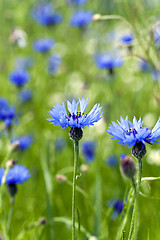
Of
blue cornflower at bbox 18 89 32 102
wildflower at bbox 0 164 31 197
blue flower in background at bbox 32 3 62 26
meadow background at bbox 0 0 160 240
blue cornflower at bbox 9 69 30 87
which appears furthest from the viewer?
blue flower in background at bbox 32 3 62 26

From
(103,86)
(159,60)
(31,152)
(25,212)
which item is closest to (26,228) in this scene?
(25,212)

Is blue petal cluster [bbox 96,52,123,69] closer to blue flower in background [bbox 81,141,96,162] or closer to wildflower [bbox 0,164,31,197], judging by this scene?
blue flower in background [bbox 81,141,96,162]

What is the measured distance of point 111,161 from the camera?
79.4 inches

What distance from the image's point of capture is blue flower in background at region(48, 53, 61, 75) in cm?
345

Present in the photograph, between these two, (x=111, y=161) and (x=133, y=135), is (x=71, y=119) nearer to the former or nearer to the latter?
(x=133, y=135)

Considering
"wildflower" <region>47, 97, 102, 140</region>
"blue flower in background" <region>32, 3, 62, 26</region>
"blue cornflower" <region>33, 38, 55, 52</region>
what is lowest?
"wildflower" <region>47, 97, 102, 140</region>

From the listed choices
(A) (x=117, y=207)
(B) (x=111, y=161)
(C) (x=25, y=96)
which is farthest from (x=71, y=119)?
(C) (x=25, y=96)

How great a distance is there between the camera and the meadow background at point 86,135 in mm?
1391

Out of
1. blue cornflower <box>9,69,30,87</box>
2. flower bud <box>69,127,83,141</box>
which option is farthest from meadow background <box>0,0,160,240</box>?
flower bud <box>69,127,83,141</box>

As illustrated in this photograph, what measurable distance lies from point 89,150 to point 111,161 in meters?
0.23

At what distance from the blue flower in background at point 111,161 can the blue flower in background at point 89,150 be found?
0.31 ft

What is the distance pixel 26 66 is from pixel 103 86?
87 cm

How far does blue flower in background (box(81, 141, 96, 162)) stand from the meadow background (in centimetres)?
2

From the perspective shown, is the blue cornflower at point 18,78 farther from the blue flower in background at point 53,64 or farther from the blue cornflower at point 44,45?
the blue flower in background at point 53,64
